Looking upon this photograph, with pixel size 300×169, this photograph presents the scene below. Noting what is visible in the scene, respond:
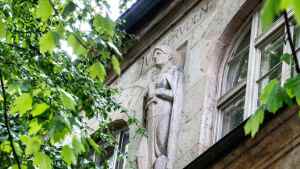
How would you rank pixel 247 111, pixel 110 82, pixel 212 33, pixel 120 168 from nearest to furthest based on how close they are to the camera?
pixel 247 111 → pixel 212 33 → pixel 120 168 → pixel 110 82

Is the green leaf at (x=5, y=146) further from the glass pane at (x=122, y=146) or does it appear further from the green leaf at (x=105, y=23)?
the glass pane at (x=122, y=146)

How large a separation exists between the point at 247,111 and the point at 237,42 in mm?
1407

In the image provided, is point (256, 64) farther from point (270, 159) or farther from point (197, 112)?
point (270, 159)

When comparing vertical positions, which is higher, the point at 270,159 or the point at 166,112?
the point at 166,112

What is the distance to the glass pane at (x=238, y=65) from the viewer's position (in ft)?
33.3

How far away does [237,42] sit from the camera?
10547 mm

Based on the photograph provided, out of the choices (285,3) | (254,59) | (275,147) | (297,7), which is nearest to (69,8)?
(275,147)

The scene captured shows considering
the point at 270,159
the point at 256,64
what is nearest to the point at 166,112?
the point at 256,64

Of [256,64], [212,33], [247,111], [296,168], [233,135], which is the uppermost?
[212,33]

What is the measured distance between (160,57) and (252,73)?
7.00 feet

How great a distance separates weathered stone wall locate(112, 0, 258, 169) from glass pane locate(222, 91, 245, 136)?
0.14m

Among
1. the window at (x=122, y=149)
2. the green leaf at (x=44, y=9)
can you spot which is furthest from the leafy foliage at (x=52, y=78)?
the window at (x=122, y=149)

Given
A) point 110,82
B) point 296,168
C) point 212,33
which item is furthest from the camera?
point 110,82

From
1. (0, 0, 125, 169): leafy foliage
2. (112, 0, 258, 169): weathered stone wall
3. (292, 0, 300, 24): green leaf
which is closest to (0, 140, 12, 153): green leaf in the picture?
(0, 0, 125, 169): leafy foliage
